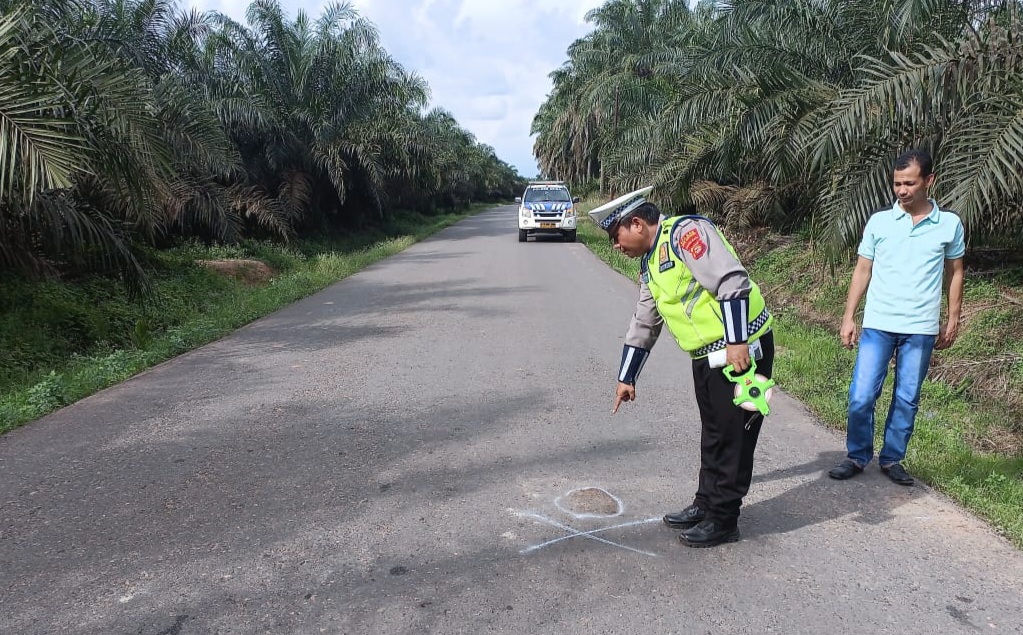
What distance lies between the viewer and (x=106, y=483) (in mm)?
3955

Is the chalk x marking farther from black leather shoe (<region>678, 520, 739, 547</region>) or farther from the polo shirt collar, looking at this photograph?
the polo shirt collar

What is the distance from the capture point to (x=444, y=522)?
3451 millimetres

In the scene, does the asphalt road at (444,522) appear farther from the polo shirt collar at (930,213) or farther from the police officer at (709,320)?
the polo shirt collar at (930,213)

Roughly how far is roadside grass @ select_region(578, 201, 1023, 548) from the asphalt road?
23 centimetres

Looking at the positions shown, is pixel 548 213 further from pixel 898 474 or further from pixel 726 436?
pixel 726 436

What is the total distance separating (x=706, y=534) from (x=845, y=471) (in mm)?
1238

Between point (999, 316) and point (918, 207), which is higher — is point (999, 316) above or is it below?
below

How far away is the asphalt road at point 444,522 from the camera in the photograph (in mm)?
2719

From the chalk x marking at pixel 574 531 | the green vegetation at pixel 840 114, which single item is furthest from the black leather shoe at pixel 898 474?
the green vegetation at pixel 840 114

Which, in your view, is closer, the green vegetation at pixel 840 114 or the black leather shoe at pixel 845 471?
the black leather shoe at pixel 845 471

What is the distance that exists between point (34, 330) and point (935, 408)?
28.8ft

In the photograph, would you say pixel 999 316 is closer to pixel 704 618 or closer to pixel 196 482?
pixel 704 618

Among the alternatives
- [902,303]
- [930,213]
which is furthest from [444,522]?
[930,213]

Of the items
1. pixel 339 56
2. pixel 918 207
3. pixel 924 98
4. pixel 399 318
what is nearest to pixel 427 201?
pixel 339 56
